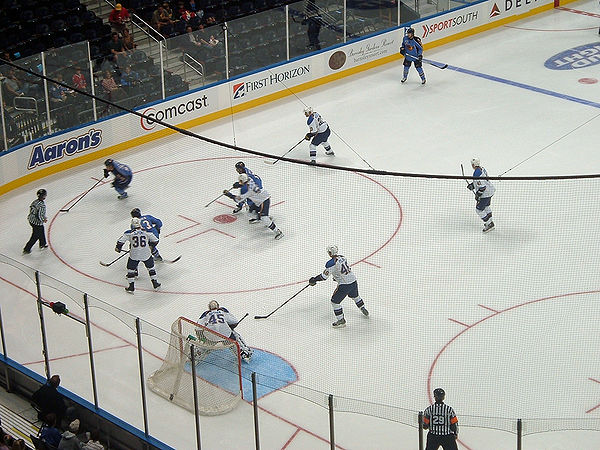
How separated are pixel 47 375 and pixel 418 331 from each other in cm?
414

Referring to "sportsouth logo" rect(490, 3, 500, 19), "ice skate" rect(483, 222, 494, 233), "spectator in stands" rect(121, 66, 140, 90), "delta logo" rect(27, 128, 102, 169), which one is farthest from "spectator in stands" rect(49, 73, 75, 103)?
"sportsouth logo" rect(490, 3, 500, 19)

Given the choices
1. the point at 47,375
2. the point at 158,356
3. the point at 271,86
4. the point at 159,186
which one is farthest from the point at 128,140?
the point at 158,356

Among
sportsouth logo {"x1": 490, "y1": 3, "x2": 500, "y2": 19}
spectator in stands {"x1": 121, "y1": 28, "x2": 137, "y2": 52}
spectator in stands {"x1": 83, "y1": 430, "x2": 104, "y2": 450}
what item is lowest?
spectator in stands {"x1": 83, "y1": 430, "x2": 104, "y2": 450}

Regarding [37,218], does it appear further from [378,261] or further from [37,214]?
[378,261]

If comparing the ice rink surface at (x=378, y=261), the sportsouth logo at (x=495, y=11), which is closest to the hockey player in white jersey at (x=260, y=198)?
the ice rink surface at (x=378, y=261)

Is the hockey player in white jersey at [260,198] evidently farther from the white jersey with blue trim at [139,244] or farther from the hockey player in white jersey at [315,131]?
the hockey player in white jersey at [315,131]

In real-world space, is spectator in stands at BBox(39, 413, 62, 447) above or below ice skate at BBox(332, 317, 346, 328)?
below

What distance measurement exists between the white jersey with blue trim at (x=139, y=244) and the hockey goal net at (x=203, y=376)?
306 cm

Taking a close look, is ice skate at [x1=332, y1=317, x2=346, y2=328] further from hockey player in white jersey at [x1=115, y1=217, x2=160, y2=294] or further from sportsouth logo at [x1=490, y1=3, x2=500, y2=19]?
sportsouth logo at [x1=490, y1=3, x2=500, y2=19]

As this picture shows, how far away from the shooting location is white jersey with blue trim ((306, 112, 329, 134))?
60.4 feet

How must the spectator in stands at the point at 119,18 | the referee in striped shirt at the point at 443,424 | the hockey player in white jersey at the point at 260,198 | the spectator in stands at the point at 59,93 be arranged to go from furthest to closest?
the spectator in stands at the point at 119,18 < the spectator in stands at the point at 59,93 < the hockey player in white jersey at the point at 260,198 < the referee in striped shirt at the point at 443,424

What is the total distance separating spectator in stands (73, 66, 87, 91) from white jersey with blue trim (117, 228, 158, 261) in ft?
15.6

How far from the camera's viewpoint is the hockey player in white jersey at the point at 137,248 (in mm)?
14680

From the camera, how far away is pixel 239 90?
A: 2092 centimetres
